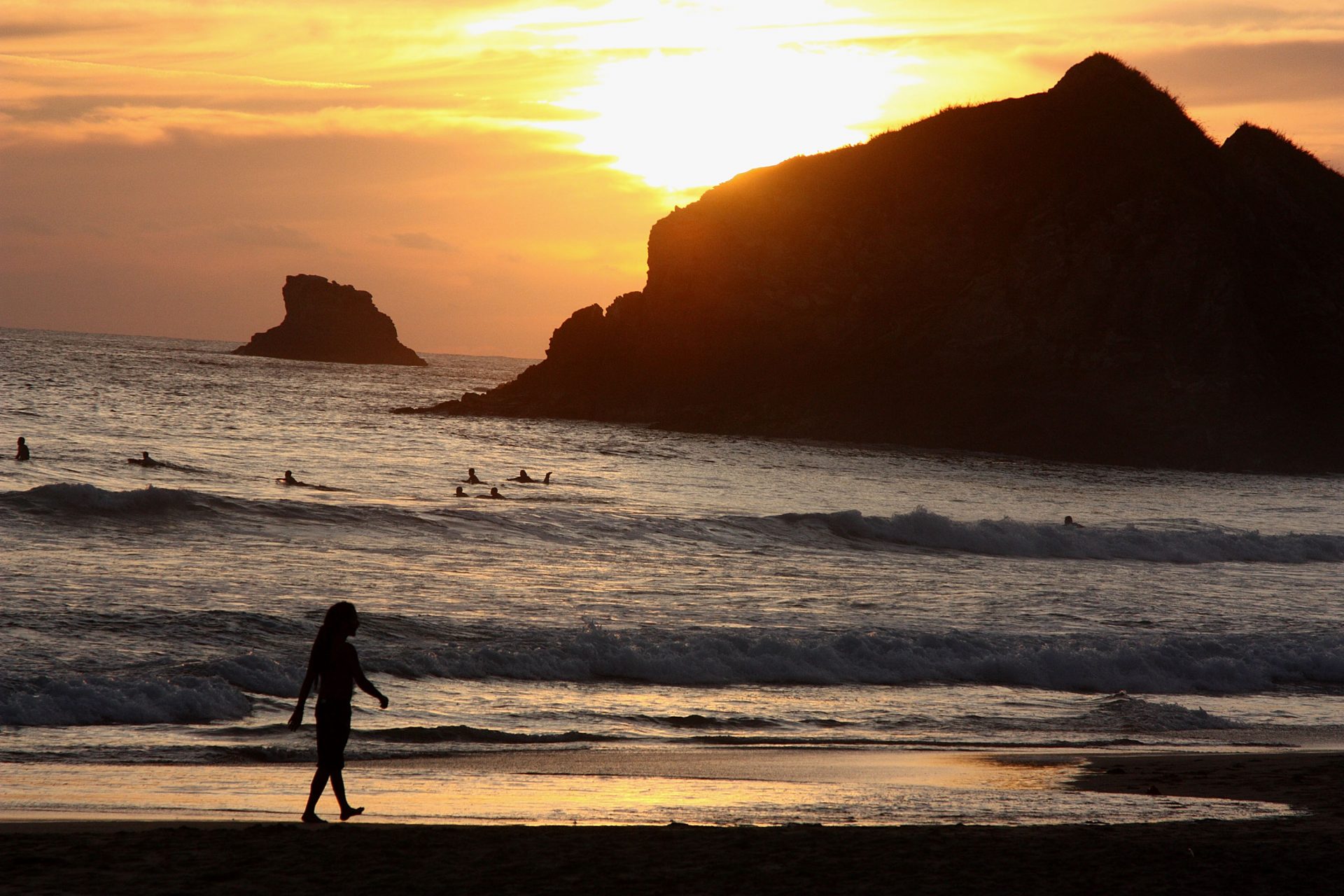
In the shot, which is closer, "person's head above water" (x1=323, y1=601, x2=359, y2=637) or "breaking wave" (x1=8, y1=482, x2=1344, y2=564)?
"person's head above water" (x1=323, y1=601, x2=359, y2=637)

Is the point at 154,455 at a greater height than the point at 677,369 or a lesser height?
lesser

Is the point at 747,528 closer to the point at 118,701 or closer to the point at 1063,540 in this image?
the point at 1063,540

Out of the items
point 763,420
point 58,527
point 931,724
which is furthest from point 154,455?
point 763,420

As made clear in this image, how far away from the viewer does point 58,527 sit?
22.3 m

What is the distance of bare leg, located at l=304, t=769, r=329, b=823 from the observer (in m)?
7.98

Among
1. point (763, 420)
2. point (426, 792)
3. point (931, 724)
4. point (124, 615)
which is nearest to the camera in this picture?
point (426, 792)

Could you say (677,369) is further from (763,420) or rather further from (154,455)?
(154,455)

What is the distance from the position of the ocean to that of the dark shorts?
1.83ft

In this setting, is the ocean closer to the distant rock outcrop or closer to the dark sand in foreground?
the dark sand in foreground

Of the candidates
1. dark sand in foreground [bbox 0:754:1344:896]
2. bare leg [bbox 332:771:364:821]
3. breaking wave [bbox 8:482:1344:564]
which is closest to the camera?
dark sand in foreground [bbox 0:754:1344:896]

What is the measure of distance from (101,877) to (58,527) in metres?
18.0

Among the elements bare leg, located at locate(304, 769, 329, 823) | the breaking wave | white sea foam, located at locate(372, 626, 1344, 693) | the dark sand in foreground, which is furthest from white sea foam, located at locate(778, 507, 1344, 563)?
bare leg, located at locate(304, 769, 329, 823)

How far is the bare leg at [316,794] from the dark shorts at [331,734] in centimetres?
6

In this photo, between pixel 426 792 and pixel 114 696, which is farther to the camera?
pixel 114 696
